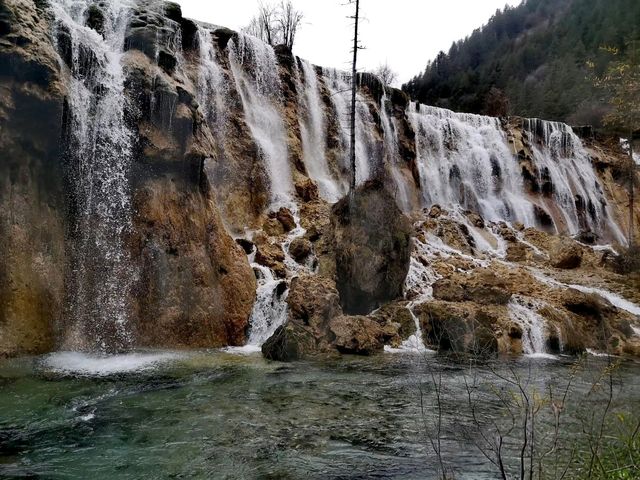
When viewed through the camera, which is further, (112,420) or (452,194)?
(452,194)

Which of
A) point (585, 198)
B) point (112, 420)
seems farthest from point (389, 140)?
point (112, 420)

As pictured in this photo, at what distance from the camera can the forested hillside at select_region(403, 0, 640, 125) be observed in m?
58.9

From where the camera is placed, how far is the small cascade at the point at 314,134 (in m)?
24.5

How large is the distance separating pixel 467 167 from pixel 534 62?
50767 mm

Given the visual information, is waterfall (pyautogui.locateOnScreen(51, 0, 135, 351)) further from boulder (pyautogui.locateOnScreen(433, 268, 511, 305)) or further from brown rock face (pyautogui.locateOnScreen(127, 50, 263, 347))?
boulder (pyautogui.locateOnScreen(433, 268, 511, 305))

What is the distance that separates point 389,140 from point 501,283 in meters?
14.3

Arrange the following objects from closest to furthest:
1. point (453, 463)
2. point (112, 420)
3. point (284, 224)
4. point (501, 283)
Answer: point (453, 463), point (112, 420), point (501, 283), point (284, 224)

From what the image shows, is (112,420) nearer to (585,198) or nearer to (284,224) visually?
(284,224)

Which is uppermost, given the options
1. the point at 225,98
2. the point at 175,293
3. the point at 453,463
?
the point at 225,98

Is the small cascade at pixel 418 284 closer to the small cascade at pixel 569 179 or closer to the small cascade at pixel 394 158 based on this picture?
the small cascade at pixel 394 158

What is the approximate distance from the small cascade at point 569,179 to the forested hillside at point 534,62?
16.3 metres

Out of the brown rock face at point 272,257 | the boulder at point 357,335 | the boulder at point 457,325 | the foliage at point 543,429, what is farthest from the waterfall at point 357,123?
the foliage at point 543,429

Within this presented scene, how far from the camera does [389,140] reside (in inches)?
1156

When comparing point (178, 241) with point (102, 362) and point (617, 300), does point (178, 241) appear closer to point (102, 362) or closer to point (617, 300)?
point (102, 362)
